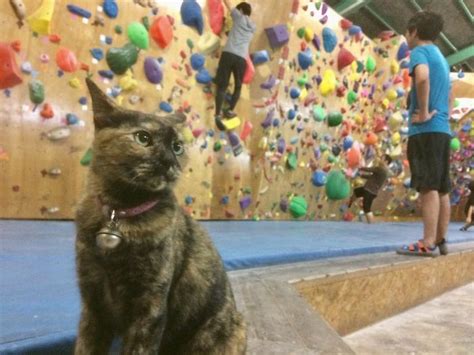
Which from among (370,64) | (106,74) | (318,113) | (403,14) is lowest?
(106,74)

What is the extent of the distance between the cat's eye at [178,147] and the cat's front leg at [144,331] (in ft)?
1.00

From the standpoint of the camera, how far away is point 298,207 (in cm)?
523

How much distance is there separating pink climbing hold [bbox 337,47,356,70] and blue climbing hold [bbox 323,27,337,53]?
215mm

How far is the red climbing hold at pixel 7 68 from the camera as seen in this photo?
2.78 meters

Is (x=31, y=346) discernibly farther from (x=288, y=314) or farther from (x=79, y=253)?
(x=288, y=314)

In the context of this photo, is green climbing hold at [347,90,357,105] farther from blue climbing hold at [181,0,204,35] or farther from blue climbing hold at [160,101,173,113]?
blue climbing hold at [160,101,173,113]

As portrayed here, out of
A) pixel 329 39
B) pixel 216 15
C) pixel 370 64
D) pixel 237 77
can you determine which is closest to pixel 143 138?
pixel 237 77

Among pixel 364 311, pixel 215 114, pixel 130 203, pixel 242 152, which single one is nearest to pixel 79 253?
pixel 130 203

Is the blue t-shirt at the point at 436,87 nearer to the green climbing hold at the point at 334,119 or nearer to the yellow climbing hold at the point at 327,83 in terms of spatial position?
the yellow climbing hold at the point at 327,83

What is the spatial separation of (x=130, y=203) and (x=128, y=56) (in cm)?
278

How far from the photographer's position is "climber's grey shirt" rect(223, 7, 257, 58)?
12.8ft

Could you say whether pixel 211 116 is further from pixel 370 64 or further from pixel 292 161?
pixel 370 64

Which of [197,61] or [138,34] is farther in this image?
[197,61]

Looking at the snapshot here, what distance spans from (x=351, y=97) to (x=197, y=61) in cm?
272
